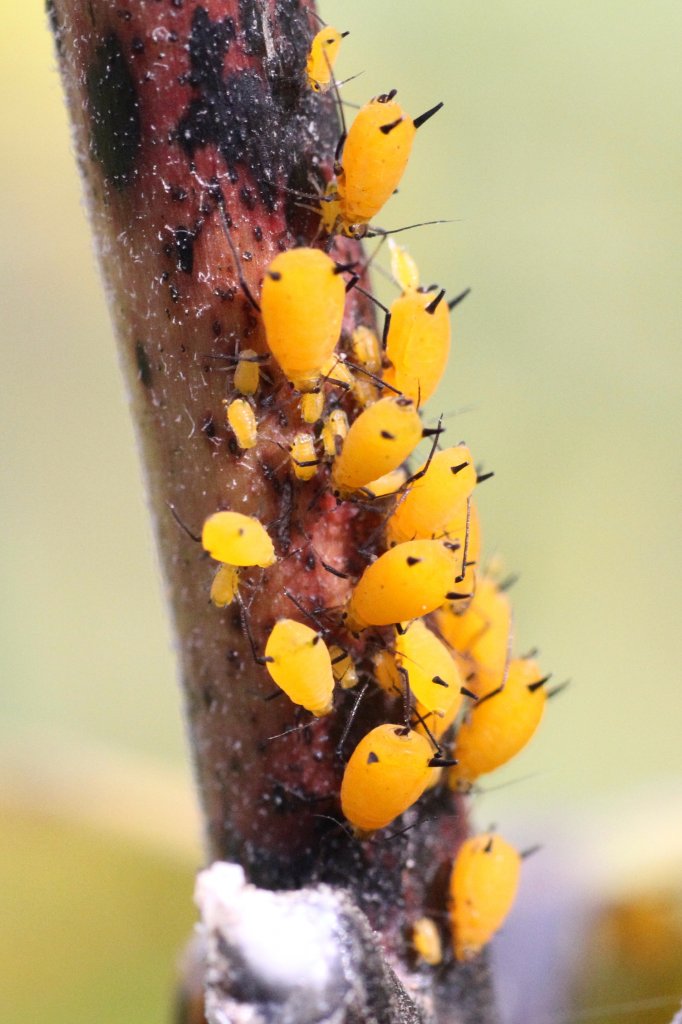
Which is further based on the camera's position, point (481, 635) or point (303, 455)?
point (481, 635)

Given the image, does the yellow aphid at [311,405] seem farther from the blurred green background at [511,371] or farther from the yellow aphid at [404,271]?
the blurred green background at [511,371]

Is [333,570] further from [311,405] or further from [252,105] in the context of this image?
[252,105]

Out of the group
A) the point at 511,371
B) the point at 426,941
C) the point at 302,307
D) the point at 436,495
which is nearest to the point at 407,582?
the point at 436,495

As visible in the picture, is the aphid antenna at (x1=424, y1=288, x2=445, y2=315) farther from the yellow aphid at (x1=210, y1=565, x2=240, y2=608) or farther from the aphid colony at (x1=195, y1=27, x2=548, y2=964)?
the yellow aphid at (x1=210, y1=565, x2=240, y2=608)

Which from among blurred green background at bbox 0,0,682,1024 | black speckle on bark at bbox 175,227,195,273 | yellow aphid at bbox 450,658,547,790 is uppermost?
blurred green background at bbox 0,0,682,1024

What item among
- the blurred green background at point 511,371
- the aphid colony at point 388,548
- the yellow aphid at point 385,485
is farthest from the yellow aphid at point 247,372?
the blurred green background at point 511,371

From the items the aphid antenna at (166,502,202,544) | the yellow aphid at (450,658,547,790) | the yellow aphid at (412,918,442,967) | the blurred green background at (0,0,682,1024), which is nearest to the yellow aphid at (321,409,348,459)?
the aphid antenna at (166,502,202,544)
